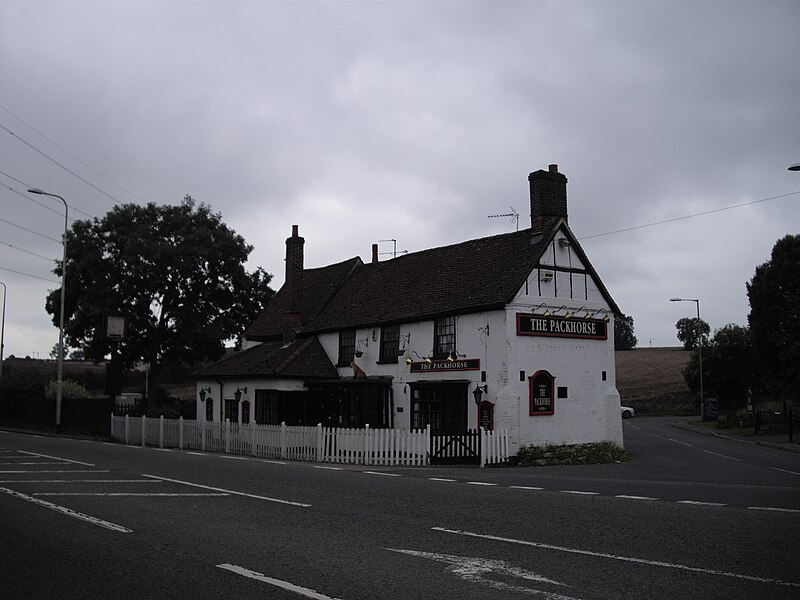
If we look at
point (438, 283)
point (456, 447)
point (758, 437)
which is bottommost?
point (758, 437)

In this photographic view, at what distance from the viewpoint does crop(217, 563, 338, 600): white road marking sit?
6664 mm

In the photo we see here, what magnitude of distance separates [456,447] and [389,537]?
14.0 metres

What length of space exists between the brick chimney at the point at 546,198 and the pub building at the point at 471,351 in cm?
4

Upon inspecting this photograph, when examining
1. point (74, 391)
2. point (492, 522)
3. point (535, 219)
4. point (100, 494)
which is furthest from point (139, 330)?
point (492, 522)

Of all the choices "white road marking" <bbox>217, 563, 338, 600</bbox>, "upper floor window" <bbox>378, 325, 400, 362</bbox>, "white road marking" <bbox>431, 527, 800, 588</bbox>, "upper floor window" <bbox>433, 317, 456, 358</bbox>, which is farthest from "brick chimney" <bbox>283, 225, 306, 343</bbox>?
"white road marking" <bbox>217, 563, 338, 600</bbox>

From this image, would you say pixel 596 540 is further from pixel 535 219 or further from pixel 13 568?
pixel 535 219

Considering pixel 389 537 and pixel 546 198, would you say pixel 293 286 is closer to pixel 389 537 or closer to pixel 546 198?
pixel 546 198

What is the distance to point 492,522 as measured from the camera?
1052cm

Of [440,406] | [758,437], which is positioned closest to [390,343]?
[440,406]


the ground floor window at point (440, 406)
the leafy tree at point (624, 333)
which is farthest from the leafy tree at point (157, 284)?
the leafy tree at point (624, 333)

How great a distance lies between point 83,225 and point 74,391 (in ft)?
37.5

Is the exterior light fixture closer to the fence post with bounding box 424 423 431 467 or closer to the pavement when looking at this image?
the fence post with bounding box 424 423 431 467

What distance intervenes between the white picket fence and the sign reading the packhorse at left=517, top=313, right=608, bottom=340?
12.4 feet

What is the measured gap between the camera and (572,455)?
2512 centimetres
